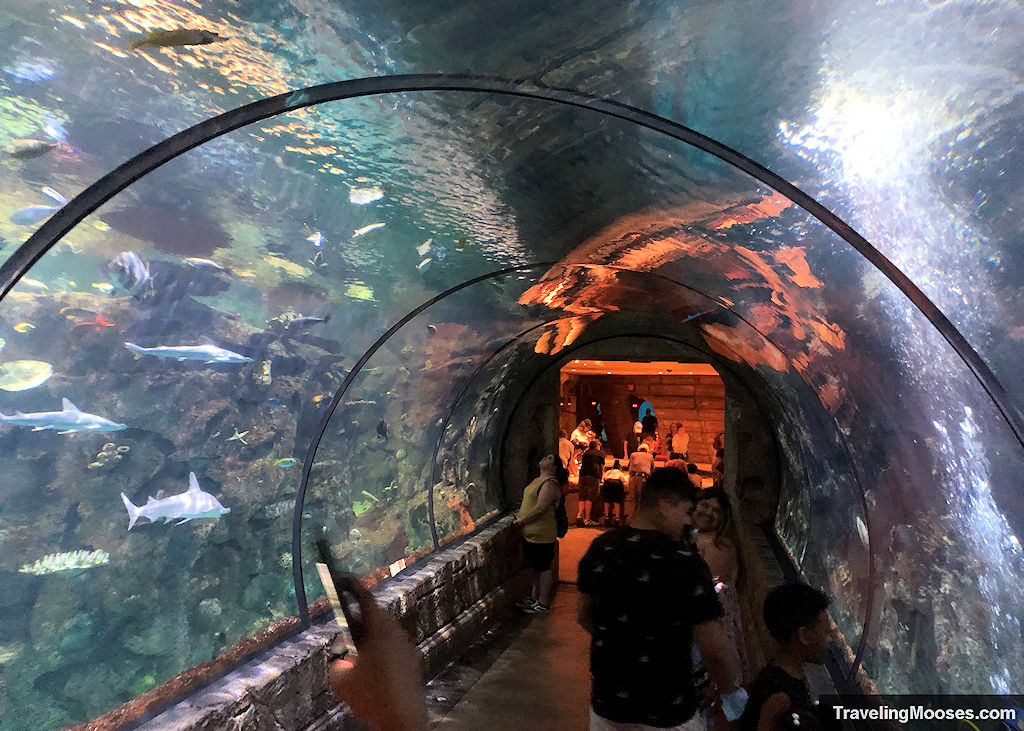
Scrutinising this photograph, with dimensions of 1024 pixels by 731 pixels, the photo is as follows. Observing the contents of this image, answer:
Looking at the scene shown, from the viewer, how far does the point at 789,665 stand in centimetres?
→ 308

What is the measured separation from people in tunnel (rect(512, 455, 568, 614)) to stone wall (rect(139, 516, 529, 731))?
423mm

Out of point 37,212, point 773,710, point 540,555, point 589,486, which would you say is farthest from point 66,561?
point 589,486

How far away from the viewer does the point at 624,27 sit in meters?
2.71

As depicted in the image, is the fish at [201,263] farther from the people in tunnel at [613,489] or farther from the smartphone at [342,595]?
the people in tunnel at [613,489]

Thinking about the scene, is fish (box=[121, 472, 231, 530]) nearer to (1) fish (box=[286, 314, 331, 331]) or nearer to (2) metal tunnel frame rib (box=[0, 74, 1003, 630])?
(1) fish (box=[286, 314, 331, 331])

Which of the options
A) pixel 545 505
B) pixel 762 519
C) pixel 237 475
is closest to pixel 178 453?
pixel 237 475

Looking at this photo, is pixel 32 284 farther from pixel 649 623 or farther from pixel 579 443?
pixel 579 443

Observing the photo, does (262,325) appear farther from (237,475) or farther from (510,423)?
(510,423)

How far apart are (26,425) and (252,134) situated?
1962mm

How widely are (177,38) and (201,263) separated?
1.69 meters

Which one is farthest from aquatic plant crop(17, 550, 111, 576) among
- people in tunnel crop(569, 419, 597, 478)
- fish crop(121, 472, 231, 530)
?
people in tunnel crop(569, 419, 597, 478)

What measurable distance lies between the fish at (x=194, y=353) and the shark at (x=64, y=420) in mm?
454

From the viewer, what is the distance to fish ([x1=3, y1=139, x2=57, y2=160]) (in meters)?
2.79

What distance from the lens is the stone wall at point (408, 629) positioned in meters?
4.16
